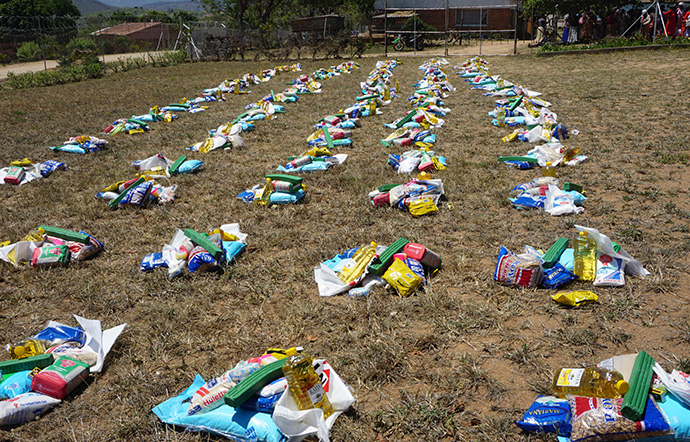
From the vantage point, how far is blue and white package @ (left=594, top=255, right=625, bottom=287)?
9.52ft

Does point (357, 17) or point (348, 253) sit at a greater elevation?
point (357, 17)

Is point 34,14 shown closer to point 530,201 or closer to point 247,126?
point 247,126

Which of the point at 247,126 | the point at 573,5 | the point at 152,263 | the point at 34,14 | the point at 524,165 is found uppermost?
the point at 34,14

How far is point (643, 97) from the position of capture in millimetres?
8906

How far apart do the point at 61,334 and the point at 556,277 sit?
2.92 m

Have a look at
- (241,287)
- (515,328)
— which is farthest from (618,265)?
(241,287)

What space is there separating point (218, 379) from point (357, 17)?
121 ft

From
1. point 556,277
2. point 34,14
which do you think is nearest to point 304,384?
point 556,277

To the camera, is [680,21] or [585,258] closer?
[585,258]

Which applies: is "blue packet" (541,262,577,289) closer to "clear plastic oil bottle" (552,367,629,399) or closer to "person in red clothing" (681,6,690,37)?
"clear plastic oil bottle" (552,367,629,399)

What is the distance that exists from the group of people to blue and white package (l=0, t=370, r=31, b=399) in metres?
22.8

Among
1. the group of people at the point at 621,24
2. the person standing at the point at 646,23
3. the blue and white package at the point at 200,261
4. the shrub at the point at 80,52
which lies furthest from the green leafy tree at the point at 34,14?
the blue and white package at the point at 200,261

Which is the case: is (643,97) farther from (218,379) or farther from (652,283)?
(218,379)

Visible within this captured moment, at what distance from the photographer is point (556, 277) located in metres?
2.97
